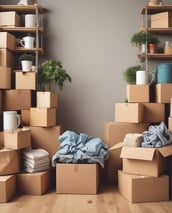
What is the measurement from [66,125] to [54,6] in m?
1.44

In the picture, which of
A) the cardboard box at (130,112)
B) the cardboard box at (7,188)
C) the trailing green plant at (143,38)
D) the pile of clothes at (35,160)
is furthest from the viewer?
the trailing green plant at (143,38)

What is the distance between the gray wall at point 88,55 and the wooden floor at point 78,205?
41.4 inches

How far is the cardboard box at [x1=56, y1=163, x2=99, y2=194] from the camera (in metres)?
2.98

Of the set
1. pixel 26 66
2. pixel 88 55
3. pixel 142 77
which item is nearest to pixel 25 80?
pixel 26 66

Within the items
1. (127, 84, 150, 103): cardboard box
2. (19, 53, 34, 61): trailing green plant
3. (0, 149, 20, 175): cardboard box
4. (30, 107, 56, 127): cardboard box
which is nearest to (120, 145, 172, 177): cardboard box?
(127, 84, 150, 103): cardboard box

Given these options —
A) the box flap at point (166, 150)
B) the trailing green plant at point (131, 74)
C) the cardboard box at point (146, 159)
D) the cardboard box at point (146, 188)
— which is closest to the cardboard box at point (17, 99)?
the trailing green plant at point (131, 74)

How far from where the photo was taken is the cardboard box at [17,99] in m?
3.42

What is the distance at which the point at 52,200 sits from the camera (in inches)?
110

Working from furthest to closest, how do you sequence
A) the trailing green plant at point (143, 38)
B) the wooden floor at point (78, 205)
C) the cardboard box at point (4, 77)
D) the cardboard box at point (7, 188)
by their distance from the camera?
the trailing green plant at point (143, 38) → the cardboard box at point (4, 77) → the cardboard box at point (7, 188) → the wooden floor at point (78, 205)

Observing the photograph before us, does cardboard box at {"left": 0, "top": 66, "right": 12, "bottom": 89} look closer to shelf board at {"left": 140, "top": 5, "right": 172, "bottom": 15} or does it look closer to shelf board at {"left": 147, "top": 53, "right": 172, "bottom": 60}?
shelf board at {"left": 147, "top": 53, "right": 172, "bottom": 60}

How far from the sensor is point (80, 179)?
2984 mm

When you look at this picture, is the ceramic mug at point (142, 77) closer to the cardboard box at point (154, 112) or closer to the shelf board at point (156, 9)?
the cardboard box at point (154, 112)

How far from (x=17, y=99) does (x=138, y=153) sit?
57.1 inches

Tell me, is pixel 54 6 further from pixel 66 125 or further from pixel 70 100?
pixel 66 125
